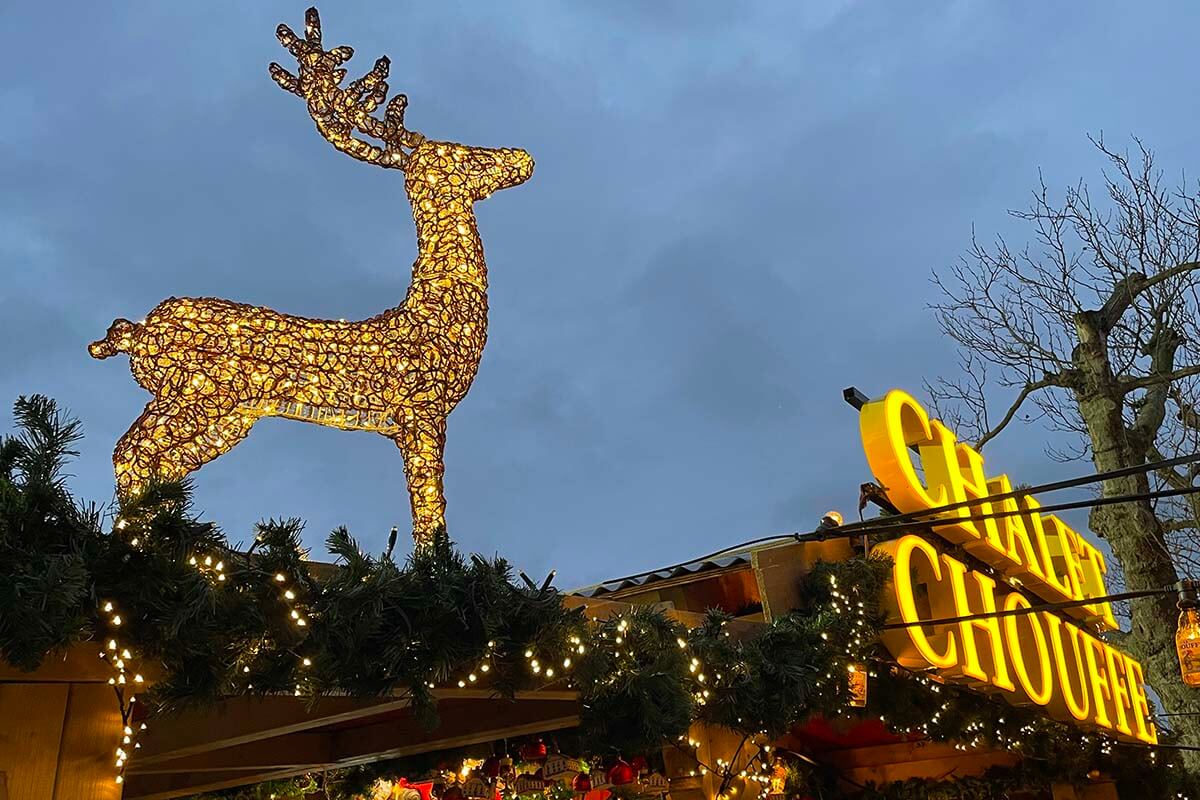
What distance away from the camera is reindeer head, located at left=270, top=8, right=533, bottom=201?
496cm

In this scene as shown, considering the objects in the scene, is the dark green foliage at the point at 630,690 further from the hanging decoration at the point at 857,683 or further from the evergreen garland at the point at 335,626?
the hanging decoration at the point at 857,683

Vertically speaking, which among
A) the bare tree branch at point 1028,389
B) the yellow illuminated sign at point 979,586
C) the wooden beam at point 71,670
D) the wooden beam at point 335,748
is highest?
the bare tree branch at point 1028,389

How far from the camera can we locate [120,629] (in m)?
2.02

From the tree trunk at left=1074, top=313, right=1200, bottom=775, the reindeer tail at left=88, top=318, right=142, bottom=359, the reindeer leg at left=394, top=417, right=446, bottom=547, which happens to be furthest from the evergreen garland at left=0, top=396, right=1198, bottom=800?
the tree trunk at left=1074, top=313, right=1200, bottom=775

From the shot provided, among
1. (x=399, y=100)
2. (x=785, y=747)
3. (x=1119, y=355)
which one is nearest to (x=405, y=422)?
(x=399, y=100)

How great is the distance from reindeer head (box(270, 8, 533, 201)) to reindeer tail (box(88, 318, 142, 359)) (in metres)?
1.65

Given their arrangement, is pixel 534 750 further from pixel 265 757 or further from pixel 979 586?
pixel 979 586

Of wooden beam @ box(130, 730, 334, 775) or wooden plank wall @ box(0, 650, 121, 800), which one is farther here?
wooden beam @ box(130, 730, 334, 775)

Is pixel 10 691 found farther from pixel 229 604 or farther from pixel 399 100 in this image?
pixel 399 100

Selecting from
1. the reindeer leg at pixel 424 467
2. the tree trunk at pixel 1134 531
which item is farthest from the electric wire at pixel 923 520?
the tree trunk at pixel 1134 531

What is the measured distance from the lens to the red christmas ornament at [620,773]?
4.42m

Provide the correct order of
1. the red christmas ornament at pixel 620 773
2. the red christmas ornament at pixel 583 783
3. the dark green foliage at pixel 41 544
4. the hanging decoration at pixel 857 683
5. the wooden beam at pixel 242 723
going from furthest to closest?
1. the red christmas ornament at pixel 583 783
2. the red christmas ornament at pixel 620 773
3. the hanging decoration at pixel 857 683
4. the wooden beam at pixel 242 723
5. the dark green foliage at pixel 41 544

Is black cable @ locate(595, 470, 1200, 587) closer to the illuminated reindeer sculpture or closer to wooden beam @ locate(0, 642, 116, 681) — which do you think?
the illuminated reindeer sculpture

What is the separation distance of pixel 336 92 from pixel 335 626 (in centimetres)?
362
